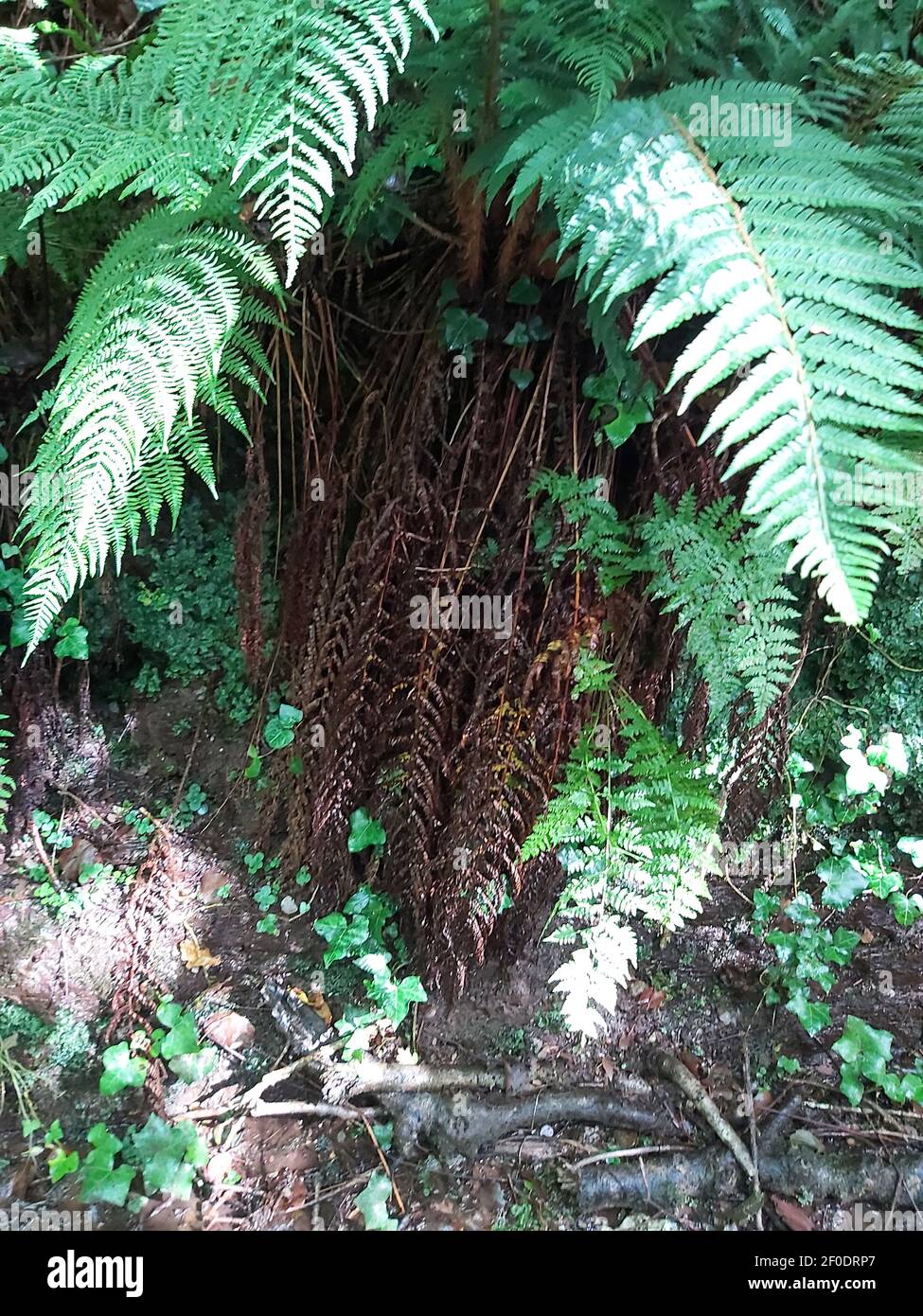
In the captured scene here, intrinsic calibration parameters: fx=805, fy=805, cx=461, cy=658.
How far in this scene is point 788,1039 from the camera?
1.71 metres

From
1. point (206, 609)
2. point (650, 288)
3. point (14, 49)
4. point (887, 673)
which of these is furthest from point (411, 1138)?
point (14, 49)

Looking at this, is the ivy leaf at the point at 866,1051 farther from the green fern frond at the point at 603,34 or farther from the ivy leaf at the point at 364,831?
the green fern frond at the point at 603,34

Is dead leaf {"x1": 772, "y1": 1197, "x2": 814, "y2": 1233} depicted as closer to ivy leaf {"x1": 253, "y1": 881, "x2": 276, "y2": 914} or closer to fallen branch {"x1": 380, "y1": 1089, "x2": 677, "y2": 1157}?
fallen branch {"x1": 380, "y1": 1089, "x2": 677, "y2": 1157}

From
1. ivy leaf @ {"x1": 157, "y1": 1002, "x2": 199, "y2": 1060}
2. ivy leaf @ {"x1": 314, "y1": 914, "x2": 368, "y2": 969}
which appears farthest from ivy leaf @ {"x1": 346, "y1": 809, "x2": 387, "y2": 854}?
ivy leaf @ {"x1": 157, "y1": 1002, "x2": 199, "y2": 1060}

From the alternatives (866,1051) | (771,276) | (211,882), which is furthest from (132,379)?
(866,1051)

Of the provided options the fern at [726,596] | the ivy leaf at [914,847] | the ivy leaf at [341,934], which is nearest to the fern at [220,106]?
the fern at [726,596]

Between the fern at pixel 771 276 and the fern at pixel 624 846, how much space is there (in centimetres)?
54

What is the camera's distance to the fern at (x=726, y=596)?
1.32 metres

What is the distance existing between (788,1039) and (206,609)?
1.64 metres

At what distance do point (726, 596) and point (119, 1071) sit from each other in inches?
55.5

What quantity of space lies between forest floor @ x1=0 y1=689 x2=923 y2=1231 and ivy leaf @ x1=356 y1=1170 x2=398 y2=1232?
0.06 feet

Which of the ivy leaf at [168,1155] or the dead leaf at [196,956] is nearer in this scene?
the ivy leaf at [168,1155]

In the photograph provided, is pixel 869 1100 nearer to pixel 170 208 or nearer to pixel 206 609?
pixel 206 609
